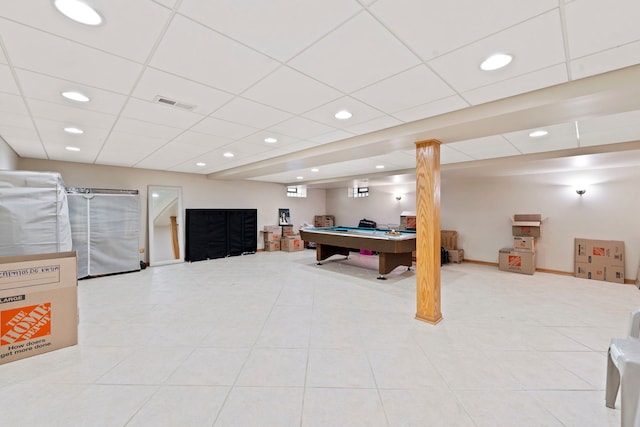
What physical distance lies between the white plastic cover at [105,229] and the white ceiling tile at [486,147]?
664 cm

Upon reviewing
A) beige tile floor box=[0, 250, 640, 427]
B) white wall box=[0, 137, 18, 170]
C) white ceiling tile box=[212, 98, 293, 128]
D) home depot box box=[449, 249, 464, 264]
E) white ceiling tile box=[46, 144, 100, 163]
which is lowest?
beige tile floor box=[0, 250, 640, 427]

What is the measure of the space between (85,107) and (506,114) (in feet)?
13.5

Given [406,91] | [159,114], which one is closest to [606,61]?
[406,91]

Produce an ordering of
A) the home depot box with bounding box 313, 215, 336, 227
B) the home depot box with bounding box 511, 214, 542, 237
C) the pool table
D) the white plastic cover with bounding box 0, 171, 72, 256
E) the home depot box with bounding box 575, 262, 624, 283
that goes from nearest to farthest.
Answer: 1. the white plastic cover with bounding box 0, 171, 72, 256
2. the pool table
3. the home depot box with bounding box 575, 262, 624, 283
4. the home depot box with bounding box 511, 214, 542, 237
5. the home depot box with bounding box 313, 215, 336, 227

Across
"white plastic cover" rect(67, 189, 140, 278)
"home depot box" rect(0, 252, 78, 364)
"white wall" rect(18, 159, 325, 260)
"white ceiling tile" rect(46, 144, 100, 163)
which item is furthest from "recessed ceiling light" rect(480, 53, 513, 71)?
"white wall" rect(18, 159, 325, 260)

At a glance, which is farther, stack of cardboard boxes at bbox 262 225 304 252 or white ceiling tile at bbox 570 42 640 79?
stack of cardboard boxes at bbox 262 225 304 252

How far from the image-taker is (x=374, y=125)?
3.23 meters

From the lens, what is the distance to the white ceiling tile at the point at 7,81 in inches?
76.2

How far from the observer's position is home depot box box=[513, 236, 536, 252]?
6.02m

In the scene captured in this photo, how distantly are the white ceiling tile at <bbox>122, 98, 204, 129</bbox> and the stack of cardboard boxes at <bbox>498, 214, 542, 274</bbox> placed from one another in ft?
22.8

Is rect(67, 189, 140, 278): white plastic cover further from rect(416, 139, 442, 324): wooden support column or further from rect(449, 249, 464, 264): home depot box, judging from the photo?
rect(449, 249, 464, 264): home depot box

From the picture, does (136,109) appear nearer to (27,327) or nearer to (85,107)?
(85,107)

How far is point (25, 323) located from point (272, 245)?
6611 millimetres

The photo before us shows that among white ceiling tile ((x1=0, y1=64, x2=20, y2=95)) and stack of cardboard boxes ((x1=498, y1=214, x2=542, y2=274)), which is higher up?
white ceiling tile ((x1=0, y1=64, x2=20, y2=95))
